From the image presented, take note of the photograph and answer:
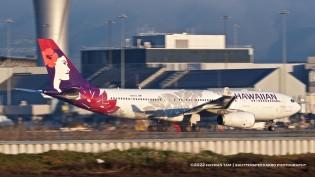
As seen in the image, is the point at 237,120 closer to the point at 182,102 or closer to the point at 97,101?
the point at 182,102

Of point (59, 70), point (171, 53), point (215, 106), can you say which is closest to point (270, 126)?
point (215, 106)

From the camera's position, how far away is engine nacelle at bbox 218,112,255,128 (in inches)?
2987

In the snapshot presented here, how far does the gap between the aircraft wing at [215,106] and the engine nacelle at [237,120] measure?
2300mm

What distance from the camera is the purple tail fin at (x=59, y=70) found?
7831 cm

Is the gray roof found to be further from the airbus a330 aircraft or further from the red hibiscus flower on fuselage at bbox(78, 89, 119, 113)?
the red hibiscus flower on fuselage at bbox(78, 89, 119, 113)

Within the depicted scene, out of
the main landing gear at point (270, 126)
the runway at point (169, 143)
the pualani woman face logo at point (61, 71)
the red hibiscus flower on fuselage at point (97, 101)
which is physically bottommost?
the main landing gear at point (270, 126)

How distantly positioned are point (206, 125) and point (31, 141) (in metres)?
29.9

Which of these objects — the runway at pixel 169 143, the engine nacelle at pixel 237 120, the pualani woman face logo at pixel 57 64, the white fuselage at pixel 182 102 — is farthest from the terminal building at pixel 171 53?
the runway at pixel 169 143

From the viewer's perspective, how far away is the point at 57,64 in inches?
3125

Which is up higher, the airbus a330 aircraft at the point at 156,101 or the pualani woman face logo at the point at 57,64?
the pualani woman face logo at the point at 57,64

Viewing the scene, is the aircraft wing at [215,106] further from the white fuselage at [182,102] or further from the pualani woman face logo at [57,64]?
the pualani woman face logo at [57,64]

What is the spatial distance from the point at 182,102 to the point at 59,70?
10.7 meters

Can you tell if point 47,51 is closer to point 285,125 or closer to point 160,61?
point 285,125

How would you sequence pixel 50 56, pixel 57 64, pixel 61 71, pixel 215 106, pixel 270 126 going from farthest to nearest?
pixel 270 126
pixel 215 106
pixel 50 56
pixel 57 64
pixel 61 71
